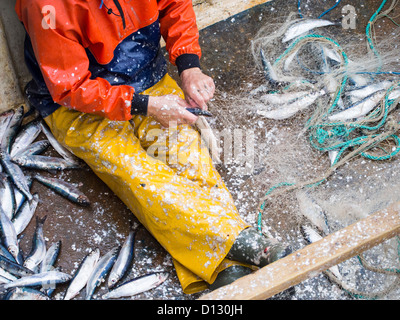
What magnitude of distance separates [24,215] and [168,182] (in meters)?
1.08

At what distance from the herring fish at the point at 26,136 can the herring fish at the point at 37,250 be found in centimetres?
65

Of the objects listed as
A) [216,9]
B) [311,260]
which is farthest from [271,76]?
[311,260]

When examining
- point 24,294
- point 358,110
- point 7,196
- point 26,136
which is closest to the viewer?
point 24,294

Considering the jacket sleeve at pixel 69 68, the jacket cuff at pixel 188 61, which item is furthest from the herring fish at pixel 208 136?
the jacket sleeve at pixel 69 68

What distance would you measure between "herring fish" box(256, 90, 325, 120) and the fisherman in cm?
84

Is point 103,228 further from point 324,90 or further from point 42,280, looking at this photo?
point 324,90

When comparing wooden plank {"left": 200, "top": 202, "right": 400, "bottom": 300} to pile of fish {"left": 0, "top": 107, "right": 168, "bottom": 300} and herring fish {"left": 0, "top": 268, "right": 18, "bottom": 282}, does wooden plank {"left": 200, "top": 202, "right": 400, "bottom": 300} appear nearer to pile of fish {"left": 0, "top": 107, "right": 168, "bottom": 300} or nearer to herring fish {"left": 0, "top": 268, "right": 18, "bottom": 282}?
pile of fish {"left": 0, "top": 107, "right": 168, "bottom": 300}

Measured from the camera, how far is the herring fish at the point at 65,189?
311cm

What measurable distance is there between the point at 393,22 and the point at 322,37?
0.84 m

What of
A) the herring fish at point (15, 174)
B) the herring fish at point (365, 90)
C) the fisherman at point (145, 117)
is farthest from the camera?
the herring fish at point (365, 90)

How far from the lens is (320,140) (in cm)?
347

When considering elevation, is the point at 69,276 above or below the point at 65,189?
below

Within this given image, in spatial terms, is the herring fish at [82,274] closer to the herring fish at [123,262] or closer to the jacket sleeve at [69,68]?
the herring fish at [123,262]

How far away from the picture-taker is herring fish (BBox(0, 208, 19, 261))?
287cm
